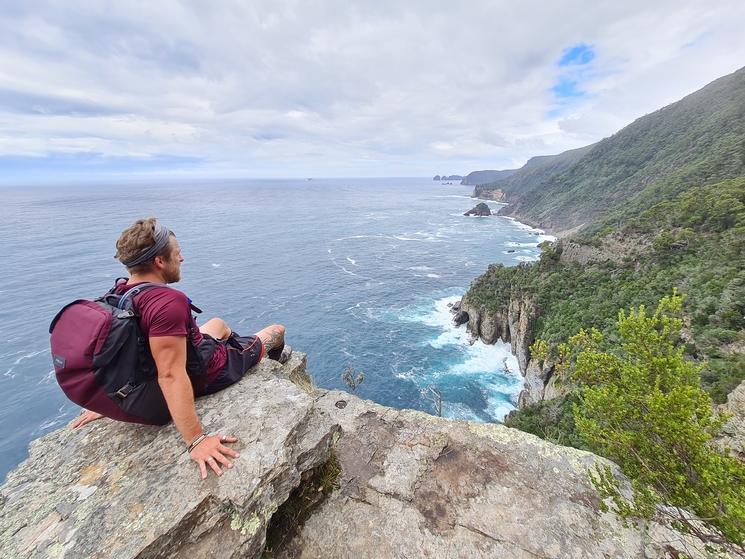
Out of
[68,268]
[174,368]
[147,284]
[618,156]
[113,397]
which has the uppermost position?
[618,156]

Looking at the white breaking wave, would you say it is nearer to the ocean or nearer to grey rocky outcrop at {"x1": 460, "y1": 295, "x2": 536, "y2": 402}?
the ocean

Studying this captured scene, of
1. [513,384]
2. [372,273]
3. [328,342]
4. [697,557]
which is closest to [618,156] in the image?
[372,273]

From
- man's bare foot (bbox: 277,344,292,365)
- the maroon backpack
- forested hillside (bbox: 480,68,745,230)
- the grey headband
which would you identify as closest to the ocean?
forested hillside (bbox: 480,68,745,230)

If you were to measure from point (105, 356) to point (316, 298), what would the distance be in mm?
54354

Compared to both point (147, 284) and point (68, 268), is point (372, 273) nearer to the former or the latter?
point (68, 268)

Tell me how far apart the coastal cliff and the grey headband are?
6.85ft

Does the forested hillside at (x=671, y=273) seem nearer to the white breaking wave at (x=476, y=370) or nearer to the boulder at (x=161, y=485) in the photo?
the white breaking wave at (x=476, y=370)

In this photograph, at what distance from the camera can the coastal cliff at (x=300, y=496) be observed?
3.36 meters

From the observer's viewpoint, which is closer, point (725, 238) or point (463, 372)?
point (725, 238)

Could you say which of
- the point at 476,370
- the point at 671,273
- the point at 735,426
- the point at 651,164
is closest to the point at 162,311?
the point at 735,426

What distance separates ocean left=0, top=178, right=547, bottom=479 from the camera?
35844 millimetres

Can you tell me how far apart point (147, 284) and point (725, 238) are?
1889 inches

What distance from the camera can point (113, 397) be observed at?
3584mm

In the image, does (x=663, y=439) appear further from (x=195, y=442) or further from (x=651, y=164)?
(x=651, y=164)
